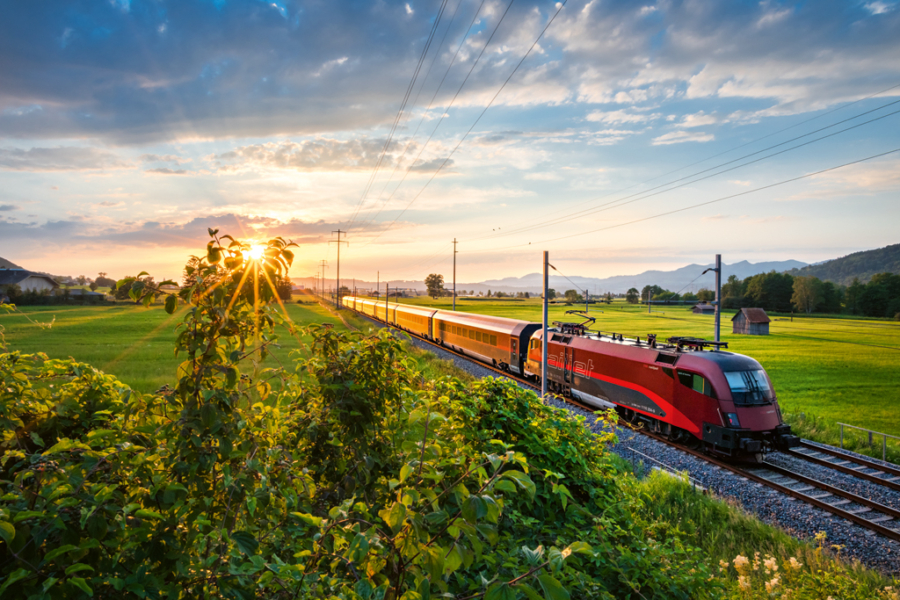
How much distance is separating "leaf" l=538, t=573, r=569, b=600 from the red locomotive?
1462 cm

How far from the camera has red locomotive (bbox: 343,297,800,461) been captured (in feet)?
45.5

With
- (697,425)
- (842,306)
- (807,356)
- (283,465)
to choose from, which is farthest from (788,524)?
(842,306)

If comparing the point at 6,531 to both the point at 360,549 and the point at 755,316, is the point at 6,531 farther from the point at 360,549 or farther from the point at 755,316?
the point at 755,316

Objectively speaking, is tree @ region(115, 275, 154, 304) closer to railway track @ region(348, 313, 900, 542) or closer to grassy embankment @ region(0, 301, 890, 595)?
grassy embankment @ region(0, 301, 890, 595)

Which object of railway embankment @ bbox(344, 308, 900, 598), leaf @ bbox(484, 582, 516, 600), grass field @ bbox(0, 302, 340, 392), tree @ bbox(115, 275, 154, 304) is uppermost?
tree @ bbox(115, 275, 154, 304)

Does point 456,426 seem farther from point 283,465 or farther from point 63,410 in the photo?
point 63,410

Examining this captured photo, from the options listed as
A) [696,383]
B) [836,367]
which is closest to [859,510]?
[696,383]

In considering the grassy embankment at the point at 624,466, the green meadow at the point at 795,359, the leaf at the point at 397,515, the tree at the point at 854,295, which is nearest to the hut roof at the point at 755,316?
the green meadow at the point at 795,359

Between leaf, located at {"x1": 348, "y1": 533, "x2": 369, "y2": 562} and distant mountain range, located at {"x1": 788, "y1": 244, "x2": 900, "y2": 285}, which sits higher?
distant mountain range, located at {"x1": 788, "y1": 244, "x2": 900, "y2": 285}

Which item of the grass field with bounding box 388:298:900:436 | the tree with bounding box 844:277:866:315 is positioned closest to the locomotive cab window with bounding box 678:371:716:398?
the grass field with bounding box 388:298:900:436

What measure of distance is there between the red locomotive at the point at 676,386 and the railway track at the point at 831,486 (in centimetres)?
50

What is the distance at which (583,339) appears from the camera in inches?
813

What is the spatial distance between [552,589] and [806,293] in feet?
428

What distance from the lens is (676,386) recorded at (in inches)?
600
